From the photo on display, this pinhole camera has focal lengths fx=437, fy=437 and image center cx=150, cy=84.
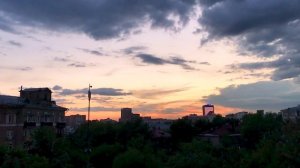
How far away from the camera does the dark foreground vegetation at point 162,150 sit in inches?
990

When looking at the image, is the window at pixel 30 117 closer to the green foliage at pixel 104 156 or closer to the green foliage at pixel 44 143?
the green foliage at pixel 44 143

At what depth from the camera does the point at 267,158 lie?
25.7m

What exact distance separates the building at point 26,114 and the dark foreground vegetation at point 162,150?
632cm

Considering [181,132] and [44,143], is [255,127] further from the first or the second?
[44,143]

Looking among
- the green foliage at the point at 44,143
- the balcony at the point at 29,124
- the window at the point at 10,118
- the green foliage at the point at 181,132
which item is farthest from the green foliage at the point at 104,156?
the green foliage at the point at 181,132

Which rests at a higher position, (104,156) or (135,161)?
(135,161)

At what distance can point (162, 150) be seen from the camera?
61562mm

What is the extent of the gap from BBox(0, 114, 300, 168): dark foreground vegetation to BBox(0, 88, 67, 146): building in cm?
632

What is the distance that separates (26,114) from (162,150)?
22445 millimetres

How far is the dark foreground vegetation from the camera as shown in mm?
25156

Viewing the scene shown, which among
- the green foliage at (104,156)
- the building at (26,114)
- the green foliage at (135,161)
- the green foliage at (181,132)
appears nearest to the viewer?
the green foliage at (135,161)

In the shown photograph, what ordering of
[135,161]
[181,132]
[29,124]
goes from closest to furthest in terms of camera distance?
[135,161] → [29,124] → [181,132]

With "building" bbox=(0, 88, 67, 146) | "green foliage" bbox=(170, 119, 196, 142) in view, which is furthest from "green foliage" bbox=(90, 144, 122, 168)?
"green foliage" bbox=(170, 119, 196, 142)

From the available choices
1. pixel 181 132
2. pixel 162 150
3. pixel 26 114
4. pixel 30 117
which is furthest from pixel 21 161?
pixel 181 132
